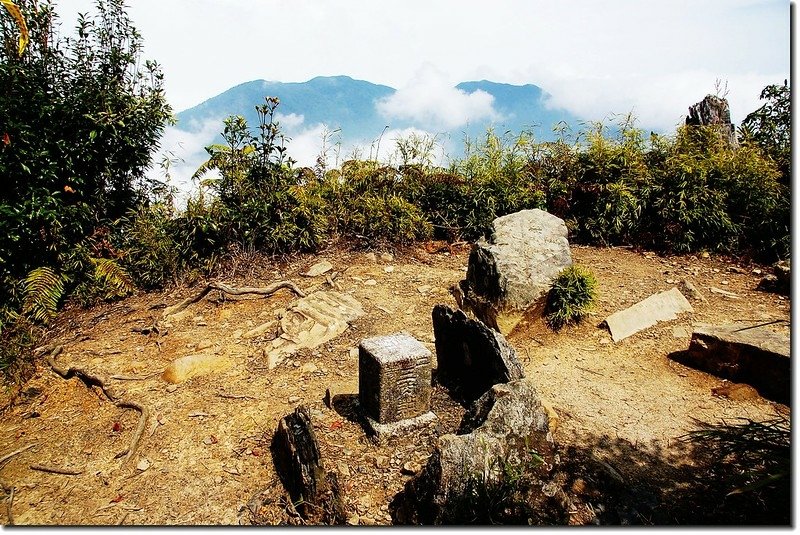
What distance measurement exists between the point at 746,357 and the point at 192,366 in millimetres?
5388

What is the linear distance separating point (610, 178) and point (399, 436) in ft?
22.2

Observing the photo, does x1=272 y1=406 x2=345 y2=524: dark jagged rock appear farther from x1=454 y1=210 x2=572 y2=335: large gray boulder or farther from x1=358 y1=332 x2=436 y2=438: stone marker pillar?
x1=454 y1=210 x2=572 y2=335: large gray boulder

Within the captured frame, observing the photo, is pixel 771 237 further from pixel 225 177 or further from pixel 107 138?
pixel 107 138

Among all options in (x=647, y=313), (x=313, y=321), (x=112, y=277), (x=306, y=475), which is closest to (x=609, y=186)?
(x=647, y=313)

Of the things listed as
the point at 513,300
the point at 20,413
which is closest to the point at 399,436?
the point at 513,300

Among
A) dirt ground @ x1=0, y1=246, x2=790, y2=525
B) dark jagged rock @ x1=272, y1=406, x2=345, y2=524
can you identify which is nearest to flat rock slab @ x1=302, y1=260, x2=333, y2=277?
dirt ground @ x1=0, y1=246, x2=790, y2=525

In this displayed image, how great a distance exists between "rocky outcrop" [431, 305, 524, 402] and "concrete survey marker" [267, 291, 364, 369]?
1.54 meters

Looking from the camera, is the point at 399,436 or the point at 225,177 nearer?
the point at 399,436

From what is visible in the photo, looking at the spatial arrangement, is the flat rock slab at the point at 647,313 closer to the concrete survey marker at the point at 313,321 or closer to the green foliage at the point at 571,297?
the green foliage at the point at 571,297

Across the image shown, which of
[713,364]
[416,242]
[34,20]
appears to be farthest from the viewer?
[416,242]

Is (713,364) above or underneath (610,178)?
underneath

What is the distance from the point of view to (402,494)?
3.29m

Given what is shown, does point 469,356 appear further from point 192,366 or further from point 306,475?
point 192,366

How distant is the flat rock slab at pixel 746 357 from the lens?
4.34 metres
